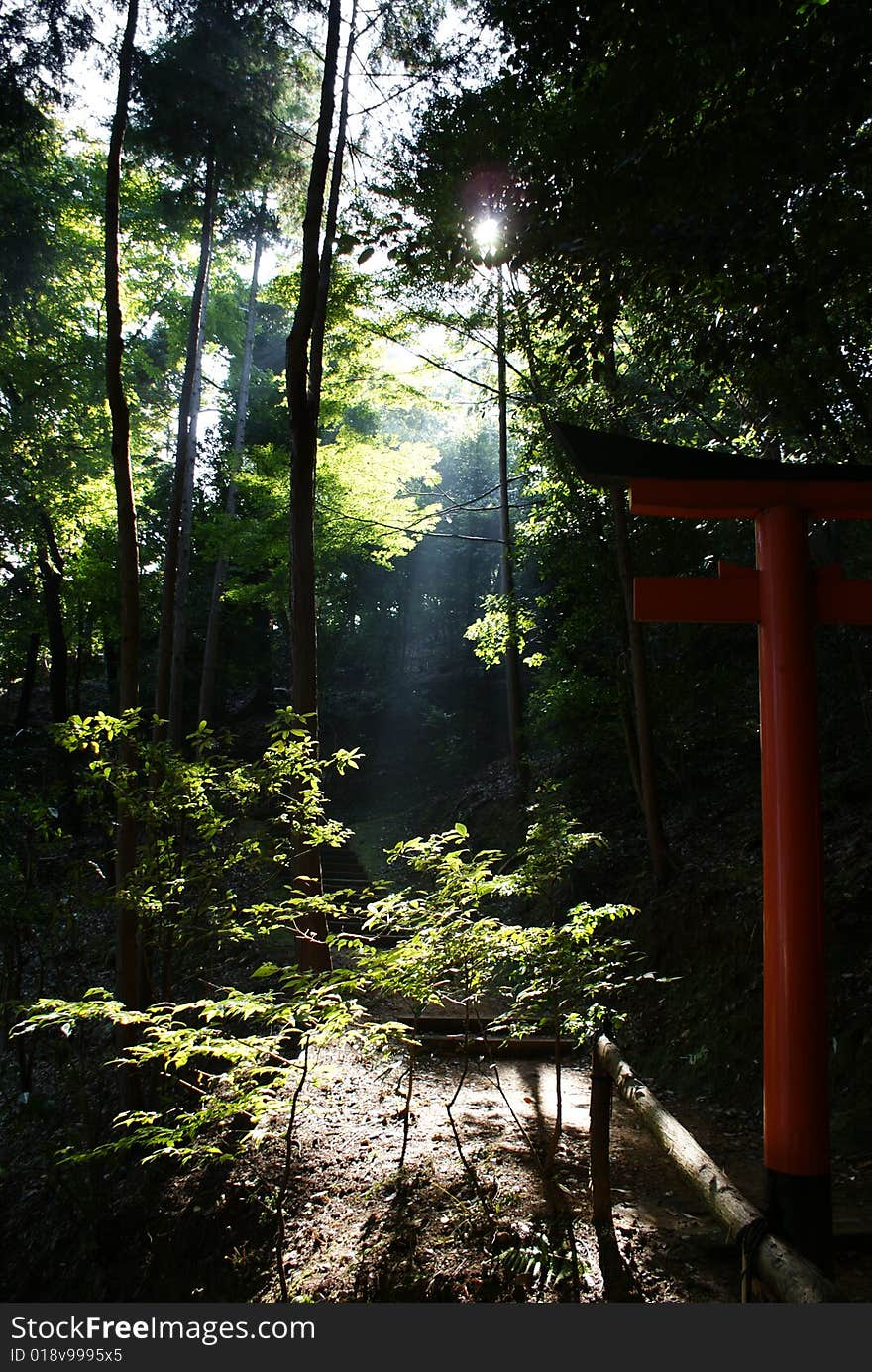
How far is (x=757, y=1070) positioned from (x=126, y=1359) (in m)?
4.45

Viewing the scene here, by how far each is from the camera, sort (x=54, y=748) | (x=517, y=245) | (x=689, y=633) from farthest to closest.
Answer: (x=54, y=748) < (x=689, y=633) < (x=517, y=245)

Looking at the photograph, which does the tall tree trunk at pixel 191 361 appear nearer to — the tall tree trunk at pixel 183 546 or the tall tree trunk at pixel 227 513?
the tall tree trunk at pixel 183 546

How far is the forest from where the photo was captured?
10.6 feet

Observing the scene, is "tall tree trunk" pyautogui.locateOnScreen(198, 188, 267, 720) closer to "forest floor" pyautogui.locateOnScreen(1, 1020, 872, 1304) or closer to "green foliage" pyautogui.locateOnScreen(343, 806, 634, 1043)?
"forest floor" pyautogui.locateOnScreen(1, 1020, 872, 1304)

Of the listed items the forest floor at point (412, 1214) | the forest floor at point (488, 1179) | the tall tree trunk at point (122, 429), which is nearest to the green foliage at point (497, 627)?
the forest floor at point (488, 1179)

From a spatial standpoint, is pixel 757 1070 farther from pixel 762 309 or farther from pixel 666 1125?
pixel 762 309

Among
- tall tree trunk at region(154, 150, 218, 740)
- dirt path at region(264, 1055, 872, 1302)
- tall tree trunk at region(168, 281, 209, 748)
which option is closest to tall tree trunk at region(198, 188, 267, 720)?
tall tree trunk at region(168, 281, 209, 748)

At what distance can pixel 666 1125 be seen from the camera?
10.1ft

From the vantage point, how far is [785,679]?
9.14 feet

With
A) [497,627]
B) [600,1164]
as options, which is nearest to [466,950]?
[600,1164]

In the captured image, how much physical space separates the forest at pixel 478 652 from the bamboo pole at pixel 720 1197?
380 mm

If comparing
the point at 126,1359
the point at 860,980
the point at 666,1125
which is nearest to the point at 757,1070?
the point at 860,980

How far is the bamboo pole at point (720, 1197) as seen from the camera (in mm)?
2158

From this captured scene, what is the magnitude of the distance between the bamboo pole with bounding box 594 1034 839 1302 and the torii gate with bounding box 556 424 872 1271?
14cm
